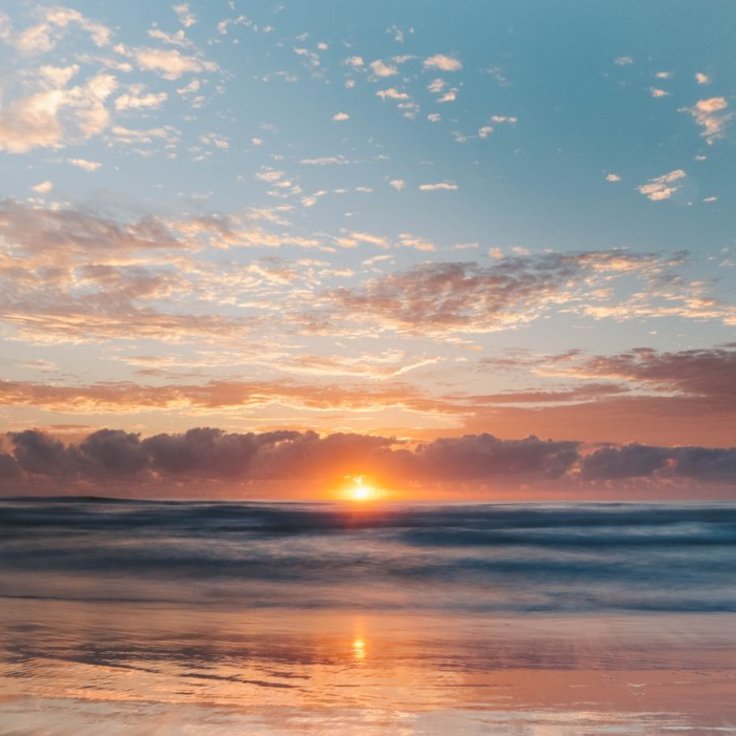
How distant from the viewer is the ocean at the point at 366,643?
6.96 metres

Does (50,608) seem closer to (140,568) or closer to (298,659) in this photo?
(298,659)

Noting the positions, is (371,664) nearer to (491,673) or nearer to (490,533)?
(491,673)

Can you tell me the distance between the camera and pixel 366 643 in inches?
444

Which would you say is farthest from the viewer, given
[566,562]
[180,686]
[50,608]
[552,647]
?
[566,562]

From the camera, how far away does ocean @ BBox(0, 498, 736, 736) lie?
6965 mm

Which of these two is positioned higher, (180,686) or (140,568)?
(180,686)

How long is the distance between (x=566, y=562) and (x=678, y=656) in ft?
61.7

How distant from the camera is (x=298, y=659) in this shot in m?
9.84

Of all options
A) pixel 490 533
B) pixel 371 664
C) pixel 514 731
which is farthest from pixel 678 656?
pixel 490 533

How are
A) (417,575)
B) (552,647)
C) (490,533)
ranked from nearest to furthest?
(552,647) < (417,575) < (490,533)

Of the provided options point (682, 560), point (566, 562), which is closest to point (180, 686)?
point (566, 562)

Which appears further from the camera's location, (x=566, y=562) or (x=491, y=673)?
(x=566, y=562)

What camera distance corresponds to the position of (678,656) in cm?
1013

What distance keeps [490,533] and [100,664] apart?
1319 inches
